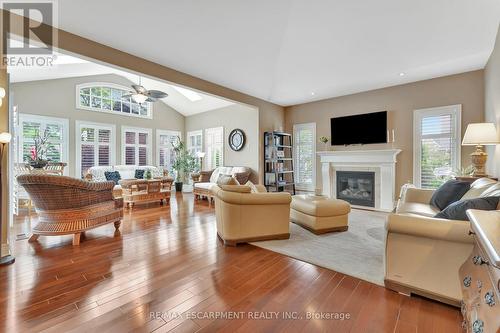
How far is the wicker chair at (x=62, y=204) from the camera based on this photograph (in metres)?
3.01

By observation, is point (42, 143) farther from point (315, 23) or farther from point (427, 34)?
point (427, 34)

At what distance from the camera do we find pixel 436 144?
482 cm

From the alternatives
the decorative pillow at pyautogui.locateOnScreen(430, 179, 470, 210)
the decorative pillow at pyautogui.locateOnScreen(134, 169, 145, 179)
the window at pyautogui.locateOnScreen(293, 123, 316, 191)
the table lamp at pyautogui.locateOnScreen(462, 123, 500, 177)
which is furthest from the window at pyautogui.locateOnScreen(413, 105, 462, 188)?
the decorative pillow at pyautogui.locateOnScreen(134, 169, 145, 179)

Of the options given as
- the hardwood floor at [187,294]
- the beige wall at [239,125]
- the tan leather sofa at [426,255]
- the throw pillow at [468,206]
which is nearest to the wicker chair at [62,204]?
the hardwood floor at [187,294]

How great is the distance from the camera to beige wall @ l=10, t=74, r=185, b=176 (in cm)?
615

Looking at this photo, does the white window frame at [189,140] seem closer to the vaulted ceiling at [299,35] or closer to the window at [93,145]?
the window at [93,145]

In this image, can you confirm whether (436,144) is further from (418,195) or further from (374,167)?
(418,195)

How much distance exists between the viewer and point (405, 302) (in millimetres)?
1899

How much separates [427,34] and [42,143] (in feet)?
28.1

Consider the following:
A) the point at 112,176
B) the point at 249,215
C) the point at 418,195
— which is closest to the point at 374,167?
the point at 418,195

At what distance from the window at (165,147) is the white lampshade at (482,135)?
8.55 m

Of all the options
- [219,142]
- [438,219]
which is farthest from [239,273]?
[219,142]

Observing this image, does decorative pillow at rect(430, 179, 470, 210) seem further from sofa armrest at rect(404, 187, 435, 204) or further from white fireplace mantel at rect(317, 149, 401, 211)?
white fireplace mantel at rect(317, 149, 401, 211)

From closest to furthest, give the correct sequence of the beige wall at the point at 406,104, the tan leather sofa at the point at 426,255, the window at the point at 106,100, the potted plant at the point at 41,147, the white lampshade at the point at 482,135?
the tan leather sofa at the point at 426,255, the white lampshade at the point at 482,135, the beige wall at the point at 406,104, the potted plant at the point at 41,147, the window at the point at 106,100
